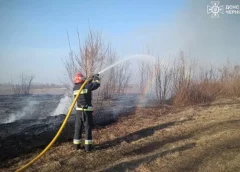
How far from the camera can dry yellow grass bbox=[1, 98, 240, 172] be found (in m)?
5.13

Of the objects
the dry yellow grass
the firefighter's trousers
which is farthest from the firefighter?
the dry yellow grass

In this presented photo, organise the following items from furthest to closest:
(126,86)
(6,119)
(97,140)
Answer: (126,86)
(6,119)
(97,140)

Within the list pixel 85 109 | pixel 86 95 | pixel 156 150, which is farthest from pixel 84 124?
pixel 156 150

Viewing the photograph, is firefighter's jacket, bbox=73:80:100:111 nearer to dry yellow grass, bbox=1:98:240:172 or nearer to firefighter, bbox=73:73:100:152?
firefighter, bbox=73:73:100:152

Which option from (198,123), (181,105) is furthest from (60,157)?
(181,105)

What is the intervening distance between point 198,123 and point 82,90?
194 inches

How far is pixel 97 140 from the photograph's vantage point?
23.6ft

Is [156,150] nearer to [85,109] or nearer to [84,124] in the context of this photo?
[84,124]

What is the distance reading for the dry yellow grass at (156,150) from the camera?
513 cm

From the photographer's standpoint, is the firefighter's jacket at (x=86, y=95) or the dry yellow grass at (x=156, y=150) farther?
the firefighter's jacket at (x=86, y=95)

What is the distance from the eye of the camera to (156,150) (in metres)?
6.13

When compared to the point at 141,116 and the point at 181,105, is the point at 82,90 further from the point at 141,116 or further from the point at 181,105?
the point at 181,105

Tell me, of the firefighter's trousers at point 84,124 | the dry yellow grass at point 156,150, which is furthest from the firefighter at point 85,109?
the dry yellow grass at point 156,150

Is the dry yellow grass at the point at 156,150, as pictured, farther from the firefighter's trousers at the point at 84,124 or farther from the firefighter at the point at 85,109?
the firefighter at the point at 85,109
